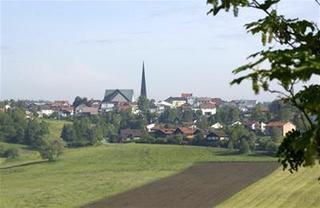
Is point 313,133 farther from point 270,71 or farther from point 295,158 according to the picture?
point 295,158

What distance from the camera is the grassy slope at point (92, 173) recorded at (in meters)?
59.4

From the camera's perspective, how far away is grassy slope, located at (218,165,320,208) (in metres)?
47.9

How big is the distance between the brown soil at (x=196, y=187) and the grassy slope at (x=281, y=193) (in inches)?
75.2

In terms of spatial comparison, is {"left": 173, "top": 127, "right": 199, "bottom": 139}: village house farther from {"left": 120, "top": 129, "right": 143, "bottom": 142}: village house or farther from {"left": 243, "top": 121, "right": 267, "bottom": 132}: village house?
{"left": 243, "top": 121, "right": 267, "bottom": 132}: village house

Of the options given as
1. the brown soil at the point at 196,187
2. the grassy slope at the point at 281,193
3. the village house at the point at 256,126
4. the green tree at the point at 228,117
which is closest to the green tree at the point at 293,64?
the grassy slope at the point at 281,193

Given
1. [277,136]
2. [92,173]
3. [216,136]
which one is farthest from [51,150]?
[277,136]

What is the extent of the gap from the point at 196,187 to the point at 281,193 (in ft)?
44.8

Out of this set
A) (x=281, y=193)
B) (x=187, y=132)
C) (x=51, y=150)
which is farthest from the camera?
(x=187, y=132)

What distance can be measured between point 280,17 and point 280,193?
46870 mm

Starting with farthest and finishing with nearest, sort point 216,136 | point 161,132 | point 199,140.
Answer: point 161,132 < point 216,136 < point 199,140

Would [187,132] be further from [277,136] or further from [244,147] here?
[244,147]

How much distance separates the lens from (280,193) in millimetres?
53938

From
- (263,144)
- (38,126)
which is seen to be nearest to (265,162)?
(263,144)

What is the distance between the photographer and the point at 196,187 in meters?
65.1
